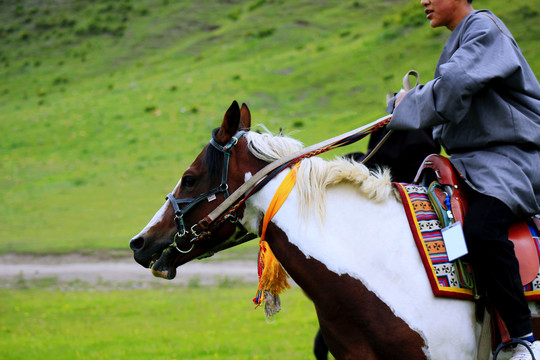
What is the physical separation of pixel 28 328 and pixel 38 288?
9.48 feet

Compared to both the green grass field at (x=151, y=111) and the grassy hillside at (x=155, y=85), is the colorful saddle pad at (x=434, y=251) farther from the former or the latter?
the grassy hillside at (x=155, y=85)

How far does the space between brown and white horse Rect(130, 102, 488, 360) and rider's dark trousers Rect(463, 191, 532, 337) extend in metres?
0.17

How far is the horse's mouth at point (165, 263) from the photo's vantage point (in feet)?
10.0

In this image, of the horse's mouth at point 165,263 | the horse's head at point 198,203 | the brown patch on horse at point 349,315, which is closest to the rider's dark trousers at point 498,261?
the brown patch on horse at point 349,315

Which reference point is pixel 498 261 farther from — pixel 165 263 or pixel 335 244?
pixel 165 263

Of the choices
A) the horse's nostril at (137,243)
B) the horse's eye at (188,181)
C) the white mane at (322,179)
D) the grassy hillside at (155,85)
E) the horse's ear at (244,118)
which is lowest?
the grassy hillside at (155,85)

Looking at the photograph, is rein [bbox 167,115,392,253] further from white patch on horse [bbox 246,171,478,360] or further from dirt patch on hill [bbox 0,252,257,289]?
dirt patch on hill [bbox 0,252,257,289]

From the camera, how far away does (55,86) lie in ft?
115

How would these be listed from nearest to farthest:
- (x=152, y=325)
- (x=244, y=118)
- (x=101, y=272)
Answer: (x=244, y=118) < (x=152, y=325) < (x=101, y=272)

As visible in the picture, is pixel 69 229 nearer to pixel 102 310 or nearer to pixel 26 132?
pixel 102 310

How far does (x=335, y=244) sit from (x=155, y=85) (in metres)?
27.6

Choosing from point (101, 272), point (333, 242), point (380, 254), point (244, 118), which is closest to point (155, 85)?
point (101, 272)

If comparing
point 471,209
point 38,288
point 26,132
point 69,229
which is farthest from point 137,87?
point 471,209

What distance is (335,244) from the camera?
2.87 metres
